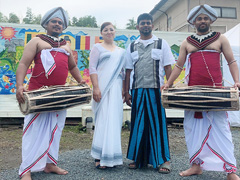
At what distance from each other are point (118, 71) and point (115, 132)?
2.65 feet

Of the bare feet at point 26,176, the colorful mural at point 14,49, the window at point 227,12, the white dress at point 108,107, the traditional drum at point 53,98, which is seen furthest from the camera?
the window at point 227,12

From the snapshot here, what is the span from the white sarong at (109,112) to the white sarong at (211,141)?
0.89 m

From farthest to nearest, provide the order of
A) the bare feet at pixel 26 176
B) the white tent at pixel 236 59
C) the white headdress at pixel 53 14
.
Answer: the white tent at pixel 236 59 < the white headdress at pixel 53 14 < the bare feet at pixel 26 176

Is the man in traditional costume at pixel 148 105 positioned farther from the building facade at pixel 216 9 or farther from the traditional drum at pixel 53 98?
the building facade at pixel 216 9

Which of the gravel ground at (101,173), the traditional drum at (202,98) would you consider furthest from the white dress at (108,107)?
the traditional drum at (202,98)

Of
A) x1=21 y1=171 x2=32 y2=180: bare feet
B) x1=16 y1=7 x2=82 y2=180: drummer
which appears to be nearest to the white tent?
x1=16 y1=7 x2=82 y2=180: drummer

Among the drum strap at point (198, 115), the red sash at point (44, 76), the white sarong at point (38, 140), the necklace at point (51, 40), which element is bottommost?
the white sarong at point (38, 140)

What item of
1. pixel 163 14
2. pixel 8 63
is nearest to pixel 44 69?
pixel 8 63

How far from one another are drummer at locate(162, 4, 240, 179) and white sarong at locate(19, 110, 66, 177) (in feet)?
4.81

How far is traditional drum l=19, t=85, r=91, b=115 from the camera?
249 cm

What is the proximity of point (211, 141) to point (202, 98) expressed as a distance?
57 centimetres

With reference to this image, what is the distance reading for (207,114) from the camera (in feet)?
9.39

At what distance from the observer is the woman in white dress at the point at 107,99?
10.1 feet

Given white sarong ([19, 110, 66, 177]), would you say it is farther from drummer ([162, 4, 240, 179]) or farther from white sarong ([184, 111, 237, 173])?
white sarong ([184, 111, 237, 173])
